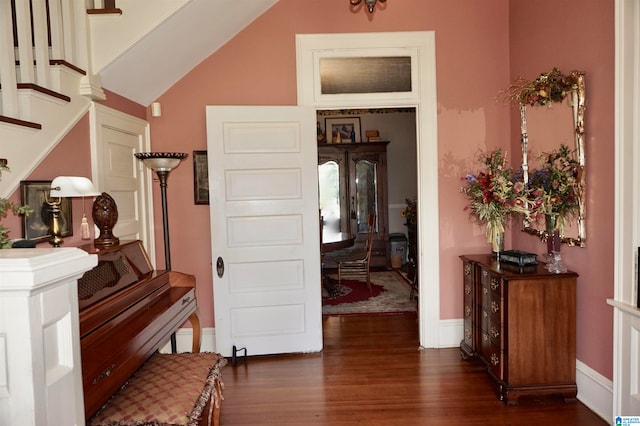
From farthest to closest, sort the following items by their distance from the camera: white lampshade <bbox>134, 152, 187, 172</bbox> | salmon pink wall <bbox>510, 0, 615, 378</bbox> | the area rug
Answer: the area rug, white lampshade <bbox>134, 152, 187, 172</bbox>, salmon pink wall <bbox>510, 0, 615, 378</bbox>

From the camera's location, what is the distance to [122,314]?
230 cm

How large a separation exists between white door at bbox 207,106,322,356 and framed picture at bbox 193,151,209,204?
0.90 ft

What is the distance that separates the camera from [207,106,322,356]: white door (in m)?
3.86

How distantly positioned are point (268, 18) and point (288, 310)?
2681 millimetres

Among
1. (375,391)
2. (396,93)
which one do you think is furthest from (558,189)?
(375,391)

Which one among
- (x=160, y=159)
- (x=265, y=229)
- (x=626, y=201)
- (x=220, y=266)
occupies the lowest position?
(x=220, y=266)

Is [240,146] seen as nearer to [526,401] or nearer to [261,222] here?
[261,222]

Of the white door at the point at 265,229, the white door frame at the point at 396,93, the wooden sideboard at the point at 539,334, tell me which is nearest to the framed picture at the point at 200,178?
the white door at the point at 265,229

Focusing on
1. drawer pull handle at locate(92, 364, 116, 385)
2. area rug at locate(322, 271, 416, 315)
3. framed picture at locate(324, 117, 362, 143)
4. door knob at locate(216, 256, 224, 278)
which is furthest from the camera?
framed picture at locate(324, 117, 362, 143)

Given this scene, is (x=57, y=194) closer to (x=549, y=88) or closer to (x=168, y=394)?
(x=168, y=394)

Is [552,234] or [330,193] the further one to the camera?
[330,193]

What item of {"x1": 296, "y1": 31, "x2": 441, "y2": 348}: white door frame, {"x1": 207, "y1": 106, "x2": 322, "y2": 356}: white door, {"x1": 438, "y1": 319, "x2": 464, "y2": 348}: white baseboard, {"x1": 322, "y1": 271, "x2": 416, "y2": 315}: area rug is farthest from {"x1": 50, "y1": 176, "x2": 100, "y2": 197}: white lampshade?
{"x1": 322, "y1": 271, "x2": 416, "y2": 315}: area rug

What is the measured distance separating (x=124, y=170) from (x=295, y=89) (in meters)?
1.66

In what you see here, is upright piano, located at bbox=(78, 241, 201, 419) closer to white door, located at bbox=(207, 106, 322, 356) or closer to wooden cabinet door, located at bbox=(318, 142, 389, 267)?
white door, located at bbox=(207, 106, 322, 356)
